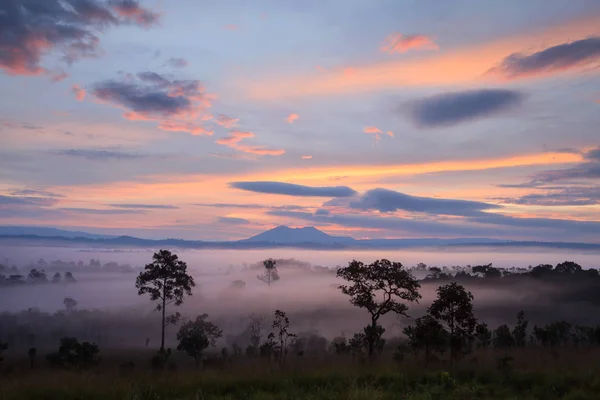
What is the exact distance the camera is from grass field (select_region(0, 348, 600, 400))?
40.4ft

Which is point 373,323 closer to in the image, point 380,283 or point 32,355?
point 380,283

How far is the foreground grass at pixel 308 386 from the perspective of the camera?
483 inches

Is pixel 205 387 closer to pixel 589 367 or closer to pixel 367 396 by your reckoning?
pixel 367 396

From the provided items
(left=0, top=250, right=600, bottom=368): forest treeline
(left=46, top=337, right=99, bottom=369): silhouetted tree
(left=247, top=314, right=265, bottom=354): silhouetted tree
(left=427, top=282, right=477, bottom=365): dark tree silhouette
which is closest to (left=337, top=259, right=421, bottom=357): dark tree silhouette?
(left=0, top=250, right=600, bottom=368): forest treeline

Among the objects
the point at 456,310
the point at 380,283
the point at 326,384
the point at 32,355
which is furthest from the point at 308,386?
the point at 32,355

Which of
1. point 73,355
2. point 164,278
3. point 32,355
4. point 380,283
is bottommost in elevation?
point 32,355

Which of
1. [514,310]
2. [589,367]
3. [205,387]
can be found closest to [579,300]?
[514,310]

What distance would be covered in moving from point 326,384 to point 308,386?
0.64m

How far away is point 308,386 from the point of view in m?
14.2

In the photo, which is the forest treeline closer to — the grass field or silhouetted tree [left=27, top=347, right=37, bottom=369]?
silhouetted tree [left=27, top=347, right=37, bottom=369]

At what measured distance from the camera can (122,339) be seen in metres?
152

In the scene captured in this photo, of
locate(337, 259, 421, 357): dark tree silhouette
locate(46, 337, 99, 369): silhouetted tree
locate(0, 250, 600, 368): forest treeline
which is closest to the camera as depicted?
locate(0, 250, 600, 368): forest treeline

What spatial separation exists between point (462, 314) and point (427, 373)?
14.4m

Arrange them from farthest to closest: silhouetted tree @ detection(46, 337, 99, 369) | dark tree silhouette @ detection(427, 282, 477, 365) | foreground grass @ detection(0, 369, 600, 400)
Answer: silhouetted tree @ detection(46, 337, 99, 369) < dark tree silhouette @ detection(427, 282, 477, 365) < foreground grass @ detection(0, 369, 600, 400)
